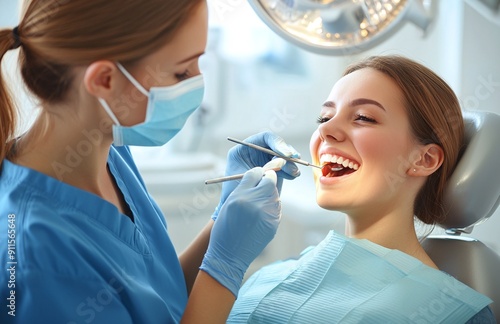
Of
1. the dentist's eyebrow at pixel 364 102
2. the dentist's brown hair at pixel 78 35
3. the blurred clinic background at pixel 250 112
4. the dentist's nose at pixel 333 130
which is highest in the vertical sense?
the dentist's brown hair at pixel 78 35

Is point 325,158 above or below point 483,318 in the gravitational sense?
above

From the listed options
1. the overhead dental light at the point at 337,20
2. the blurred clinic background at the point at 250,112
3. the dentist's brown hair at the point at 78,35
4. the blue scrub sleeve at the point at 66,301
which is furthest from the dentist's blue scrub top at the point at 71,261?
the blurred clinic background at the point at 250,112

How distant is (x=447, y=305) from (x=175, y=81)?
86 centimetres

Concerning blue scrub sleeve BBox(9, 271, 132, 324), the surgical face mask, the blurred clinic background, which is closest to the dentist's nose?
the surgical face mask

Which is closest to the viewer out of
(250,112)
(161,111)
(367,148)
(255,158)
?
(161,111)

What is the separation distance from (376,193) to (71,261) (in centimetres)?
84

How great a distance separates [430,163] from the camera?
173 centimetres

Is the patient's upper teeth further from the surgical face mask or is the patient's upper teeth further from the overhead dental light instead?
the surgical face mask

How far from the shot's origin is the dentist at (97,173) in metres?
1.20

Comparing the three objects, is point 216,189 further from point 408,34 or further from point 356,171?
point 356,171

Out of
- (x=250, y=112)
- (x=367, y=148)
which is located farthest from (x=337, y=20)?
(x=250, y=112)

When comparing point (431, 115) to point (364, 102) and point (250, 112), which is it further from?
point (250, 112)

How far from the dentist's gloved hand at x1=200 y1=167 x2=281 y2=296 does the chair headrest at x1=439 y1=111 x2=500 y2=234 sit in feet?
1.78

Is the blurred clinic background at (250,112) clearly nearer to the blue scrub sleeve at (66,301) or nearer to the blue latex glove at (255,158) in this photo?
the blue latex glove at (255,158)
